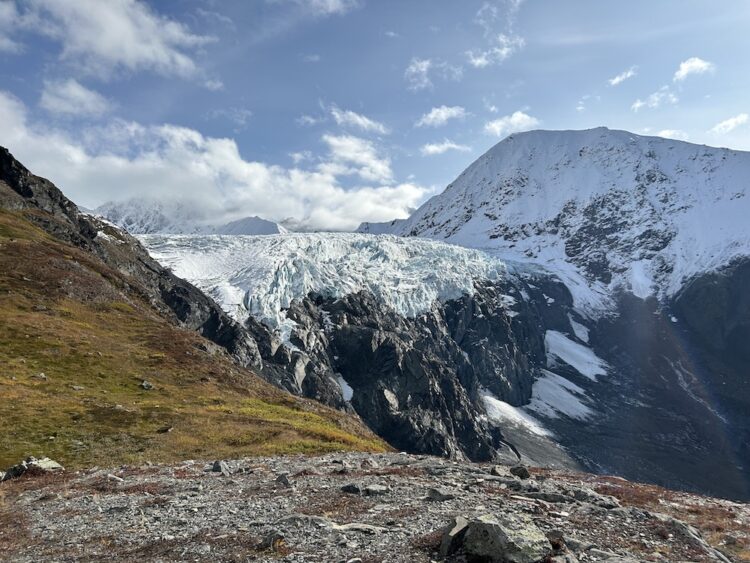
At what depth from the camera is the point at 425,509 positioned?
814 inches

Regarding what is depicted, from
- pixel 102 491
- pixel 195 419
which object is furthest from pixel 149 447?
pixel 102 491

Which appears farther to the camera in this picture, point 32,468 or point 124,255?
point 124,255

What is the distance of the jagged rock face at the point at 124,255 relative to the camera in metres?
116

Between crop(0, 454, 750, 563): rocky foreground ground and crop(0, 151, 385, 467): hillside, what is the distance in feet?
29.6

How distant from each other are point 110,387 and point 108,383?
105cm

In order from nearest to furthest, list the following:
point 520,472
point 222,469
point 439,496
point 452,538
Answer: point 452,538 < point 439,496 < point 520,472 < point 222,469

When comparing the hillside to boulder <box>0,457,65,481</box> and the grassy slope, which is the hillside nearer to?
the grassy slope

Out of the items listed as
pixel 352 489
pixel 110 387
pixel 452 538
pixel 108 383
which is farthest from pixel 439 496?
pixel 108 383

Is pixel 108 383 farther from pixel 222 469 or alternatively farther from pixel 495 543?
pixel 495 543

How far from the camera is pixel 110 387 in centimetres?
5431

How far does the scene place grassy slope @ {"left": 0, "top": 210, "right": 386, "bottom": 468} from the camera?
39.1 metres

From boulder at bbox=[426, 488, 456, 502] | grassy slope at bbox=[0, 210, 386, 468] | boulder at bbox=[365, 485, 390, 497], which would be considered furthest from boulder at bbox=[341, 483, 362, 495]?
grassy slope at bbox=[0, 210, 386, 468]

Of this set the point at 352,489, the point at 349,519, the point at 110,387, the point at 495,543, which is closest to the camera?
the point at 495,543

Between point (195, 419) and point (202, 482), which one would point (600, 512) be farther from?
point (195, 419)
